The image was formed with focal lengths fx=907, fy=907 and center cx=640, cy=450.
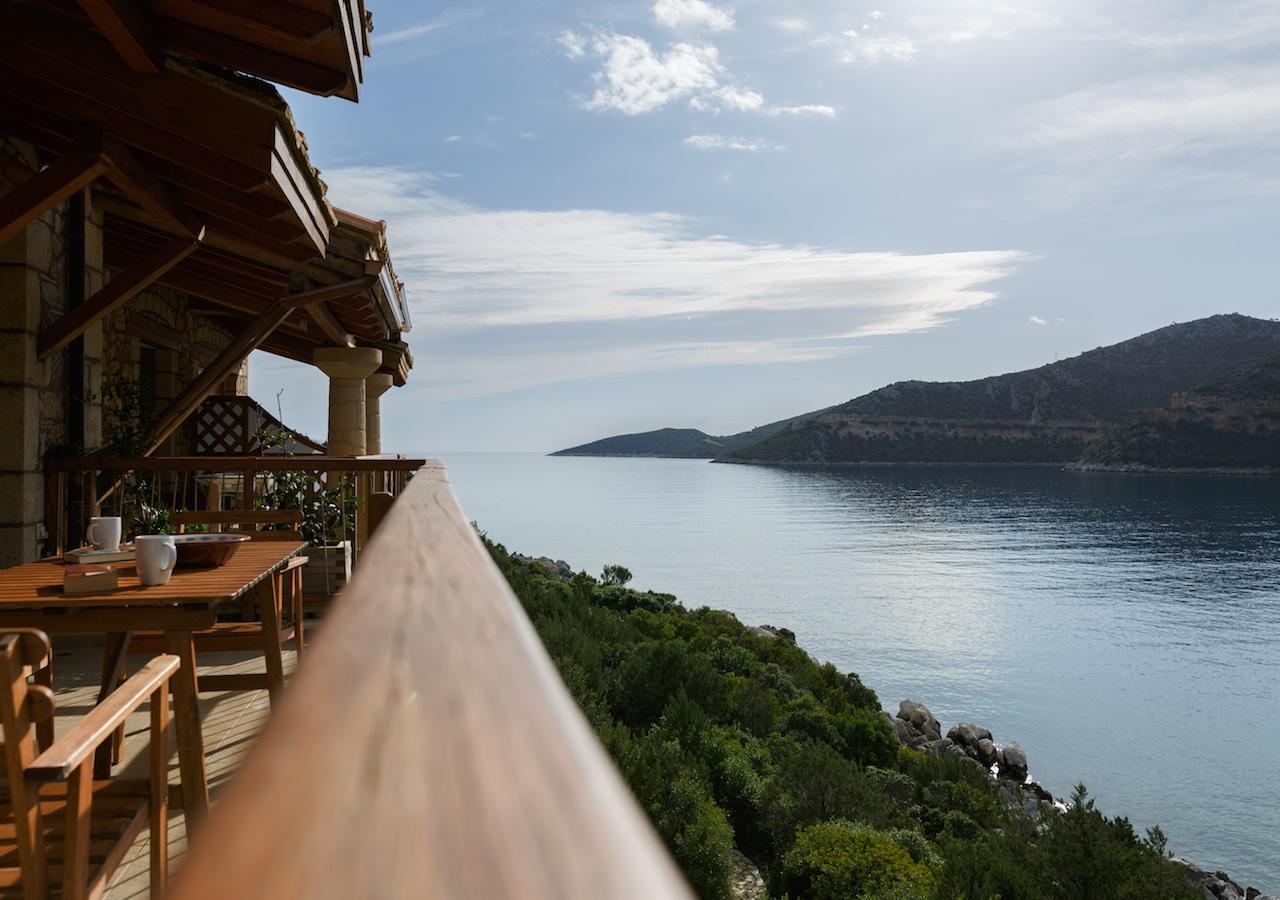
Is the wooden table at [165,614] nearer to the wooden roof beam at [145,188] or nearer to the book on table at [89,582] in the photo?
the book on table at [89,582]

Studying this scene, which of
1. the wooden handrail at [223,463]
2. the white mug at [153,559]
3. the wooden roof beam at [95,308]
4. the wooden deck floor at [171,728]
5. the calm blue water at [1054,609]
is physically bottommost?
the calm blue water at [1054,609]

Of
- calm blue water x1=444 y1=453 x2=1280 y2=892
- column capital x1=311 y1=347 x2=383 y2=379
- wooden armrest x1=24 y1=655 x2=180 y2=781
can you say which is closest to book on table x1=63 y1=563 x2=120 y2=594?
wooden armrest x1=24 y1=655 x2=180 y2=781

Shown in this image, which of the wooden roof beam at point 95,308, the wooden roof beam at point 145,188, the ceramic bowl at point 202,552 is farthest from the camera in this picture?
the wooden roof beam at point 95,308

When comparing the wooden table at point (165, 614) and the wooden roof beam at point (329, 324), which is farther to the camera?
the wooden roof beam at point (329, 324)

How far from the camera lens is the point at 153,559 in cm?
282

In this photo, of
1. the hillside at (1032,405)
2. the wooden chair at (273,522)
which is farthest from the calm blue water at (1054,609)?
the hillside at (1032,405)

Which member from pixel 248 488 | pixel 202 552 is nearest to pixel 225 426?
pixel 248 488

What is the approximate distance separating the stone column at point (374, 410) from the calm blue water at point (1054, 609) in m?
13.5

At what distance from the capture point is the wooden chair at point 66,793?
1711mm

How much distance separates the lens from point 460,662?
1.72ft

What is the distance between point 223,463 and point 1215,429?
9349 cm

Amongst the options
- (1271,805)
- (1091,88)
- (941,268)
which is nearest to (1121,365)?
(941,268)

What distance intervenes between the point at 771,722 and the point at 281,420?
22.7 feet

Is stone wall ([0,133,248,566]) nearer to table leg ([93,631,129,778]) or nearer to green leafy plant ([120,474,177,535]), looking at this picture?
green leafy plant ([120,474,177,535])
